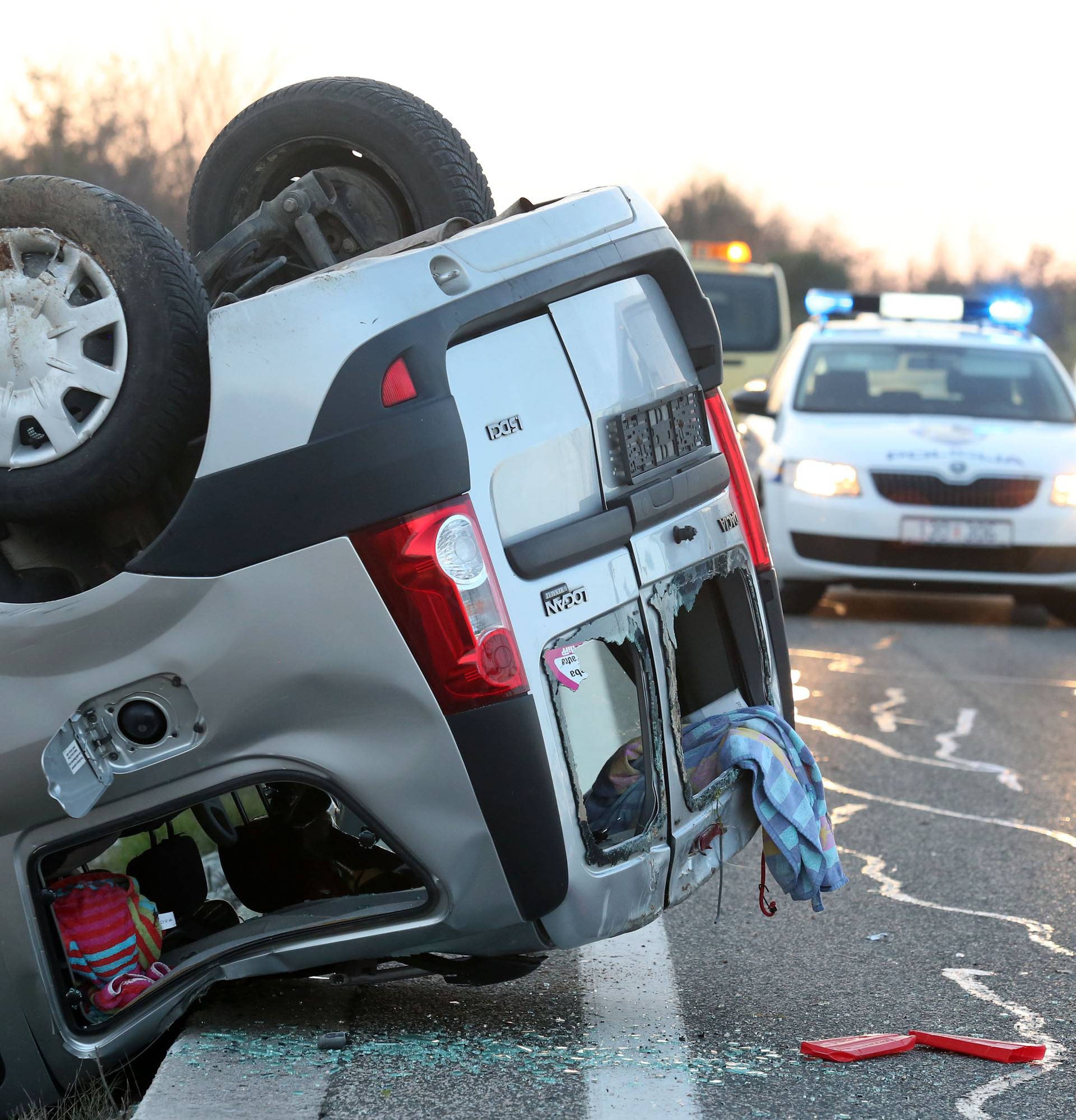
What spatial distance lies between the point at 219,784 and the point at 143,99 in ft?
78.3

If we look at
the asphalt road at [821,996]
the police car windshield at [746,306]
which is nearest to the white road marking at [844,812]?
the asphalt road at [821,996]

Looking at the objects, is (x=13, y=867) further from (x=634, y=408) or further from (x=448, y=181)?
(x=448, y=181)

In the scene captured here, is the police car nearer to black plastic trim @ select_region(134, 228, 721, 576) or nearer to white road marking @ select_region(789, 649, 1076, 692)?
white road marking @ select_region(789, 649, 1076, 692)

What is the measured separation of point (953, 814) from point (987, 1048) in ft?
8.33

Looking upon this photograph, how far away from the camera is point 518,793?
3.29 meters

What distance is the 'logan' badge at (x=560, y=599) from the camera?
3389 mm

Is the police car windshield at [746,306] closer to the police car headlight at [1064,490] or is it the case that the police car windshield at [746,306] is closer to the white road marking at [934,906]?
the police car headlight at [1064,490]

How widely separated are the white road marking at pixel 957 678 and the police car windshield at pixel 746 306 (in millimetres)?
13078

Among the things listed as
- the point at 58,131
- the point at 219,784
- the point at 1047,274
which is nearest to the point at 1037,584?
the point at 219,784

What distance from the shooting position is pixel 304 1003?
3.92 meters

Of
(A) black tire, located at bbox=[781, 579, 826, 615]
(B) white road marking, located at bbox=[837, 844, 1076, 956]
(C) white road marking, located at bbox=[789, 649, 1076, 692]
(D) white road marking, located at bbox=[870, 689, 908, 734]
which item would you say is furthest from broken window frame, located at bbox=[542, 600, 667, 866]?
(A) black tire, located at bbox=[781, 579, 826, 615]

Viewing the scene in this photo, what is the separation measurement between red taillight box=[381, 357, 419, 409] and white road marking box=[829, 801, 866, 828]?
328cm

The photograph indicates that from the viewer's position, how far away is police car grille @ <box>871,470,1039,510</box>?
10836 millimetres

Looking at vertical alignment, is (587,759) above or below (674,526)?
below
